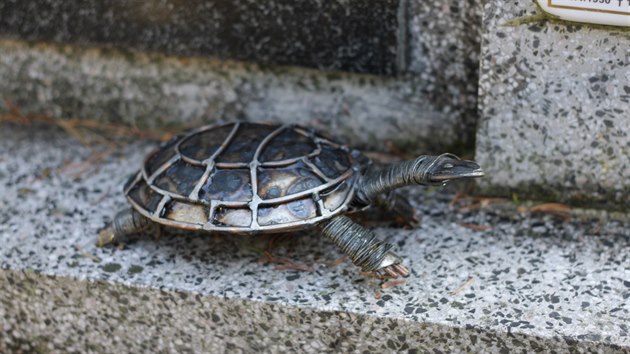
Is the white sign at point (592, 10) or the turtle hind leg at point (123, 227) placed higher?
the white sign at point (592, 10)

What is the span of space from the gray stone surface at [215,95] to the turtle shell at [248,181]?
0.74 ft

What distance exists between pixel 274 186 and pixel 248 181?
5 centimetres

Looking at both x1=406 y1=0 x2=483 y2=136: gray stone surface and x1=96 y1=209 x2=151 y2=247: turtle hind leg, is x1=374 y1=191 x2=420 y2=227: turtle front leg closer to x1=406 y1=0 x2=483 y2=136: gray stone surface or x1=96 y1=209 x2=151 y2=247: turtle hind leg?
x1=406 y1=0 x2=483 y2=136: gray stone surface

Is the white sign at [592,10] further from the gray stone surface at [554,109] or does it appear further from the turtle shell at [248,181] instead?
the turtle shell at [248,181]

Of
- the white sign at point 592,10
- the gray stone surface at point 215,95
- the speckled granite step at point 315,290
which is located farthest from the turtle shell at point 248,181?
the white sign at point 592,10

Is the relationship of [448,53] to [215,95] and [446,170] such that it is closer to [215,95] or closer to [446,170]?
[446,170]

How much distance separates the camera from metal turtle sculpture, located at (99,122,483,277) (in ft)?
4.32

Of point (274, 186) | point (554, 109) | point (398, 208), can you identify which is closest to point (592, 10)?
point (554, 109)

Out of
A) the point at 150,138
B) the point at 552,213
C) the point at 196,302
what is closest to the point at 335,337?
the point at 196,302

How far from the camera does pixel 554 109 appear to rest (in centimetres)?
141

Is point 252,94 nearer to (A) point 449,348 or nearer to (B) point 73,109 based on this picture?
(B) point 73,109

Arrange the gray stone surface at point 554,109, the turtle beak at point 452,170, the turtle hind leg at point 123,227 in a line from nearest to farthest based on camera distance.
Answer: the turtle beak at point 452,170, the gray stone surface at point 554,109, the turtle hind leg at point 123,227

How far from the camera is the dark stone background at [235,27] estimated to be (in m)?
1.54

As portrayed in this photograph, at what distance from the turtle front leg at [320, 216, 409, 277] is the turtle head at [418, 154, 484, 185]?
138 millimetres
